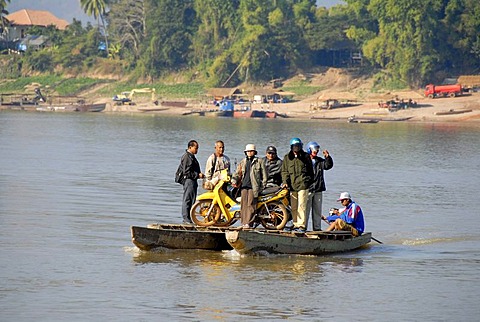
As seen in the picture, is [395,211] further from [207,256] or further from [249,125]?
[249,125]

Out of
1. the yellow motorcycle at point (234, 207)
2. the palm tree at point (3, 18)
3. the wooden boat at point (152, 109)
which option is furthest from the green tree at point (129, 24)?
the yellow motorcycle at point (234, 207)

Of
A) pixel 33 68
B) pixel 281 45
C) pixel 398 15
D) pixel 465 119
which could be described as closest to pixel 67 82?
pixel 33 68

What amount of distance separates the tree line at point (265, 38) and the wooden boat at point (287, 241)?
65104 millimetres

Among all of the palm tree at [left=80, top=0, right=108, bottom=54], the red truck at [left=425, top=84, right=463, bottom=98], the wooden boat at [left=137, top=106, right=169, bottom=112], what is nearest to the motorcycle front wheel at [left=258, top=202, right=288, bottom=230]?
the red truck at [left=425, top=84, right=463, bottom=98]

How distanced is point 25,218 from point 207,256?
587 centimetres

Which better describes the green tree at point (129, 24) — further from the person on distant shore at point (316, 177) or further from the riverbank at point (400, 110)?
the person on distant shore at point (316, 177)

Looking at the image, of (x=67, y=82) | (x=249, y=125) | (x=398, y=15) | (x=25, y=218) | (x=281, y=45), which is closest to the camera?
(x=25, y=218)

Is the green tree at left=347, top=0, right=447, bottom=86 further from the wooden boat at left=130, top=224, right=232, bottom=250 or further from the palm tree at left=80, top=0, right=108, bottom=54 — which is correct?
the wooden boat at left=130, top=224, right=232, bottom=250

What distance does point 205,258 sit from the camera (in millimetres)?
17656

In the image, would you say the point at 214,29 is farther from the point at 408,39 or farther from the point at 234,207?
the point at 234,207

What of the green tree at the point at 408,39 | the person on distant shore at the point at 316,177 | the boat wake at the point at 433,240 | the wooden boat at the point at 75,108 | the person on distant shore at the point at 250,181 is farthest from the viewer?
the wooden boat at the point at 75,108

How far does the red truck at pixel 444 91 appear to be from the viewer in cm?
7919

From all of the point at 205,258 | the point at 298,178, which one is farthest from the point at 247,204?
the point at 205,258

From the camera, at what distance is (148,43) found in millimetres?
102875
